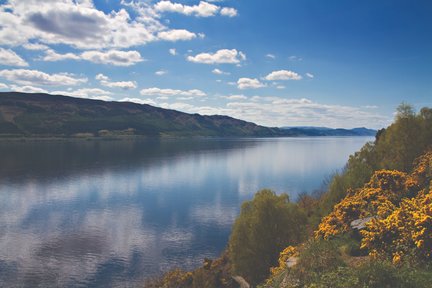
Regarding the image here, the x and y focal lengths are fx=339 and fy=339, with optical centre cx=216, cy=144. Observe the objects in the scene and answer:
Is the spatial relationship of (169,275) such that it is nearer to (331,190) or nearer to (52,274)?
(52,274)

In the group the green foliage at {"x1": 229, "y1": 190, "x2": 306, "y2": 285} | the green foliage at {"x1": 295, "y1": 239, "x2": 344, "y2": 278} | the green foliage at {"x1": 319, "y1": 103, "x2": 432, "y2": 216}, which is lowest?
the green foliage at {"x1": 229, "y1": 190, "x2": 306, "y2": 285}

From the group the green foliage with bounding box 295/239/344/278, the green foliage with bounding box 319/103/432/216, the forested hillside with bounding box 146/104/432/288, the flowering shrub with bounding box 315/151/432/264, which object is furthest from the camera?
the green foliage with bounding box 319/103/432/216

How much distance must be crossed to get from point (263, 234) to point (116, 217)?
47896mm

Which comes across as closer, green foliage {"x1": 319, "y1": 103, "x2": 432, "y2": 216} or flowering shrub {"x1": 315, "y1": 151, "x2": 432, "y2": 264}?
flowering shrub {"x1": 315, "y1": 151, "x2": 432, "y2": 264}

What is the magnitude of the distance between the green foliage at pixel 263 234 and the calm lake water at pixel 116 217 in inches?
460

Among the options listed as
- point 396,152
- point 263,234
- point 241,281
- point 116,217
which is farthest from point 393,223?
point 116,217

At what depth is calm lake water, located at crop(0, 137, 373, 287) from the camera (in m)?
55.8

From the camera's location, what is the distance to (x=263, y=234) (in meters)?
51.2

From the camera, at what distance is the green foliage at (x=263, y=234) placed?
48312mm

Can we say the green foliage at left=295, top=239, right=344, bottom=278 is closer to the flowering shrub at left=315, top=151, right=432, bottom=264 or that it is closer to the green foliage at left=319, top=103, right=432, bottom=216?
the flowering shrub at left=315, top=151, right=432, bottom=264

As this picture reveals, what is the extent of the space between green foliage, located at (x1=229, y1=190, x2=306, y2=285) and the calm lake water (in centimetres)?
1167

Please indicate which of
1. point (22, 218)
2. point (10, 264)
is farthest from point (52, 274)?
point (22, 218)

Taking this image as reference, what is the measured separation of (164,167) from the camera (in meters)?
175

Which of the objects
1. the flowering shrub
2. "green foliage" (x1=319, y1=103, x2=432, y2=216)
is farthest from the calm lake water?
the flowering shrub
